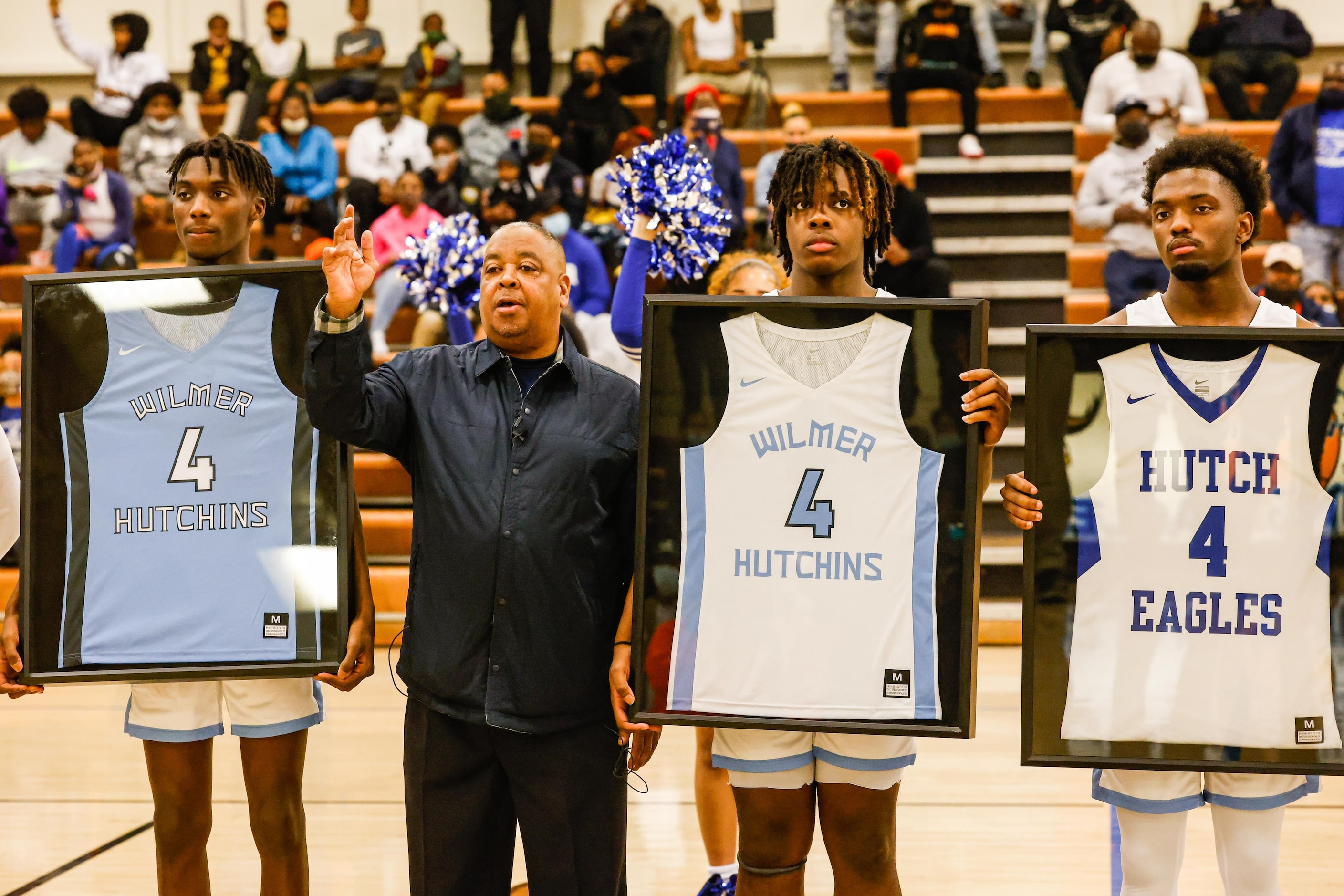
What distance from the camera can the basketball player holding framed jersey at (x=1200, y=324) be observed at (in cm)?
253

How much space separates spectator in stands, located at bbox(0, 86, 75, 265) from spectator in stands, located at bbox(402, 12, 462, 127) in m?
2.85

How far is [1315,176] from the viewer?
8234 millimetres

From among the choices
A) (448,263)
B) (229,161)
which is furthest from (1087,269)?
(229,161)

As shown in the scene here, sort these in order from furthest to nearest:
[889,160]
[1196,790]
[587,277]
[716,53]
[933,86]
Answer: [716,53] < [933,86] < [587,277] < [889,160] < [1196,790]

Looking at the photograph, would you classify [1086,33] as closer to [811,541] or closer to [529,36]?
[529,36]

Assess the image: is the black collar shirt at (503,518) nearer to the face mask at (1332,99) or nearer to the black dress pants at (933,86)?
the face mask at (1332,99)

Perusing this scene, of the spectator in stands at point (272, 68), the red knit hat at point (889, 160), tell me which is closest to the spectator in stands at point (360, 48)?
the spectator in stands at point (272, 68)

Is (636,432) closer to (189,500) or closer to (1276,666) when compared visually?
(189,500)

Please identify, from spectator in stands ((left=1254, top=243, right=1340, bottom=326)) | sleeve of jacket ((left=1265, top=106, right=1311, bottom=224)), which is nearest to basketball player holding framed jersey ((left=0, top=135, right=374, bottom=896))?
spectator in stands ((left=1254, top=243, right=1340, bottom=326))

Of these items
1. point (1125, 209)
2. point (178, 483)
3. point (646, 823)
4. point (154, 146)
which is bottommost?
point (646, 823)

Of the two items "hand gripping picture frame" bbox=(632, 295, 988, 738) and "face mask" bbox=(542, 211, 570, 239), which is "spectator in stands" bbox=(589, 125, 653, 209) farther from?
"hand gripping picture frame" bbox=(632, 295, 988, 738)

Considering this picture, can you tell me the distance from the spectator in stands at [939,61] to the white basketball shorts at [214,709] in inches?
344

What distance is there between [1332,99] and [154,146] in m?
8.64

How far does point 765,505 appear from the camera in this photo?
2541mm
